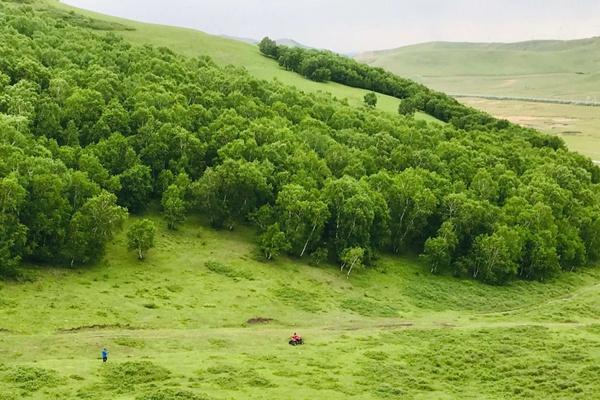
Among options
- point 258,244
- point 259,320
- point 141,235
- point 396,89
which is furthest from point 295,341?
point 396,89

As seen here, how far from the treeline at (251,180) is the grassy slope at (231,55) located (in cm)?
4998

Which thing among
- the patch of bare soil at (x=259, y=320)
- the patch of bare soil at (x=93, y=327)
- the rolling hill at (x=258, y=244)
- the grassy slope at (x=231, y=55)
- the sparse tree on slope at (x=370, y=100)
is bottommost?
the patch of bare soil at (x=259, y=320)

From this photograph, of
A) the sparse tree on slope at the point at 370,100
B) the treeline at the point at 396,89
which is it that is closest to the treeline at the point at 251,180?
the sparse tree on slope at the point at 370,100

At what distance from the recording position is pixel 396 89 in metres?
197

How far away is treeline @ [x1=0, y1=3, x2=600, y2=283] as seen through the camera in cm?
7231

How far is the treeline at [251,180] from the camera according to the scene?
237 ft

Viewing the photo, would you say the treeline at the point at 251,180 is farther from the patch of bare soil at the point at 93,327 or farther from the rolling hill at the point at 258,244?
the patch of bare soil at the point at 93,327

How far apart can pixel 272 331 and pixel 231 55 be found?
450 ft

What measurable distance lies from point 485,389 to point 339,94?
129999 millimetres

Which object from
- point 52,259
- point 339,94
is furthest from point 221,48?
point 52,259

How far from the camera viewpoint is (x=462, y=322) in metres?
74.1

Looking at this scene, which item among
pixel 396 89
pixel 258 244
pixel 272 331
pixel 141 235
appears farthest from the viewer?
pixel 396 89

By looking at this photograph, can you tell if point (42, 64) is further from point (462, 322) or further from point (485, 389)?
point (485, 389)

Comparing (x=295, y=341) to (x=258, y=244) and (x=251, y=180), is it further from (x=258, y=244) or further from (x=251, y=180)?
(x=251, y=180)
